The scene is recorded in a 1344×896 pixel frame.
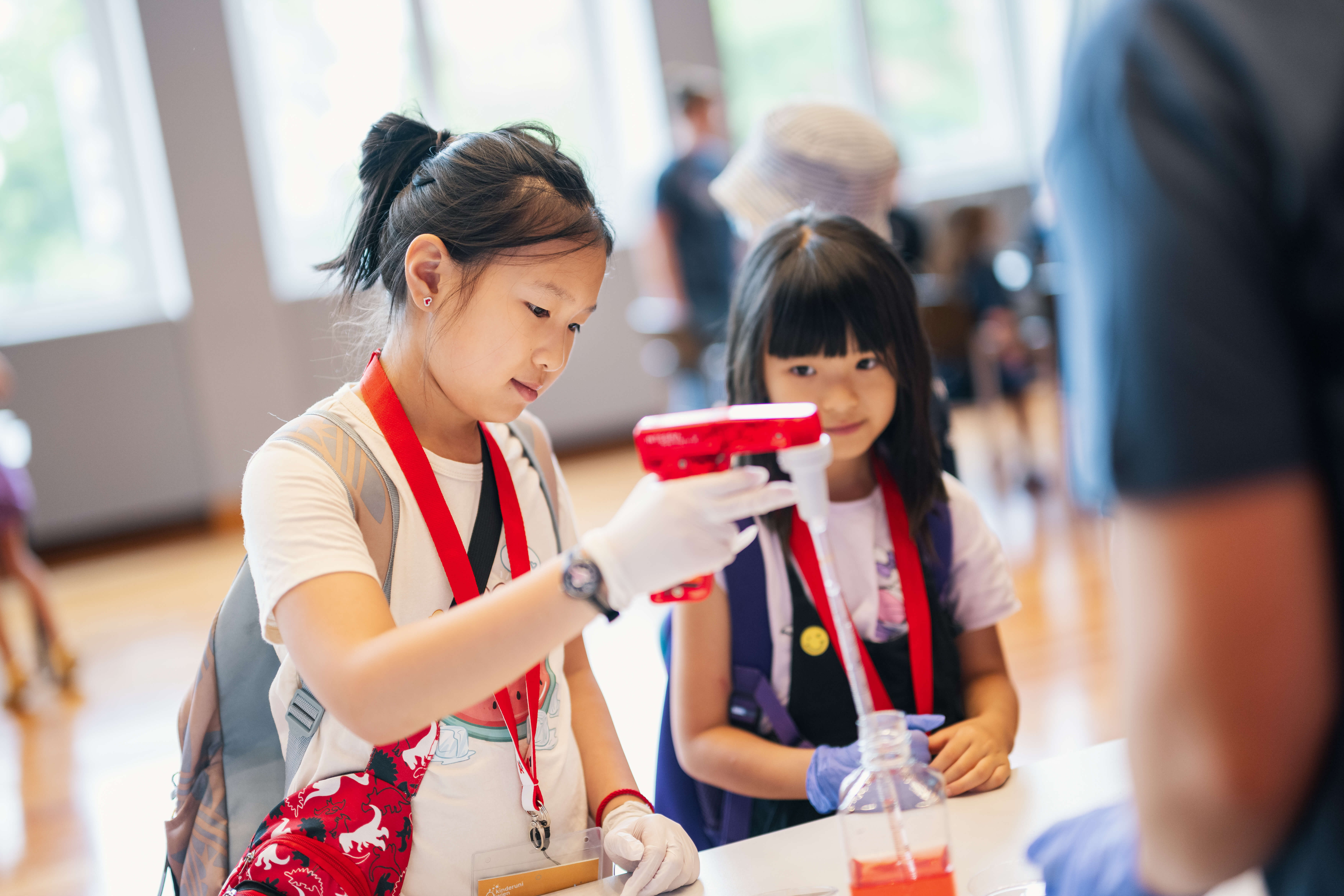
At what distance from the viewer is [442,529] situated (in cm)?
103

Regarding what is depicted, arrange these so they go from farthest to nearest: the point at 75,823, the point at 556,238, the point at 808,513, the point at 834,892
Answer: the point at 75,823, the point at 556,238, the point at 834,892, the point at 808,513

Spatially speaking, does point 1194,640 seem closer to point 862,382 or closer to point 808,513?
point 808,513

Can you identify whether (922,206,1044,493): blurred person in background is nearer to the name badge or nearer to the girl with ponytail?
the girl with ponytail

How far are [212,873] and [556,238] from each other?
690 millimetres

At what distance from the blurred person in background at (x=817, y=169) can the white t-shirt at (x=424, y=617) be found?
0.91 m

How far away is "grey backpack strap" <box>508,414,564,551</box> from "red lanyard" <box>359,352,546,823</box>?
157 millimetres

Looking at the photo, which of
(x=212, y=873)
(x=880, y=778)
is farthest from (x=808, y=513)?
(x=212, y=873)

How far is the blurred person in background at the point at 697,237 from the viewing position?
5.46 m

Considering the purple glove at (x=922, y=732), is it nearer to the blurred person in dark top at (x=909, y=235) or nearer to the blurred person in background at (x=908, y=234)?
the blurred person in background at (x=908, y=234)

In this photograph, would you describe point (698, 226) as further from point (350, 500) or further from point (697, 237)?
point (350, 500)

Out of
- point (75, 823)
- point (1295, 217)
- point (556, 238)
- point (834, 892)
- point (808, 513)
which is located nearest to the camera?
point (1295, 217)

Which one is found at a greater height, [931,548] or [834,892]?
[931,548]

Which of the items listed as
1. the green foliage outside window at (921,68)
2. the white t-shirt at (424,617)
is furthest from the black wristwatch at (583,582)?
the green foliage outside window at (921,68)

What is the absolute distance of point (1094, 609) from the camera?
132 inches
